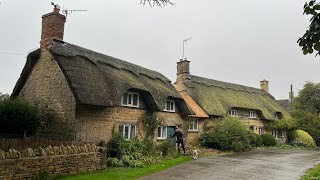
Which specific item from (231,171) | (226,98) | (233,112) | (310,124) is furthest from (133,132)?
(310,124)

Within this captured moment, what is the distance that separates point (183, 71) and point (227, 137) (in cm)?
865

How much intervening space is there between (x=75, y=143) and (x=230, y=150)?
47.5ft

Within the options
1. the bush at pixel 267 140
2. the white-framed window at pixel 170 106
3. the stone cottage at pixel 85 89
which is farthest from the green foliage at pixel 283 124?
the stone cottage at pixel 85 89

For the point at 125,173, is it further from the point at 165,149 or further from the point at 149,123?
the point at 149,123

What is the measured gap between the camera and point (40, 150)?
37.2 ft

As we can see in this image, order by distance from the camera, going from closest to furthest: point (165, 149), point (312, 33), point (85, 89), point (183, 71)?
point (312, 33)
point (85, 89)
point (165, 149)
point (183, 71)

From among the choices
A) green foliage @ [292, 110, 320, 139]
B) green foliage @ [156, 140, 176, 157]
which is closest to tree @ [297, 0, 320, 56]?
green foliage @ [156, 140, 176, 157]

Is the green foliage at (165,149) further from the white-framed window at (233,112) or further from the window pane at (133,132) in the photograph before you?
the white-framed window at (233,112)

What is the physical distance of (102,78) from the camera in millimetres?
17875

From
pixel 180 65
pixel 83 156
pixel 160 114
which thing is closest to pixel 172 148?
pixel 160 114

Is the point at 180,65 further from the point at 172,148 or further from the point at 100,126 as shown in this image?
the point at 100,126

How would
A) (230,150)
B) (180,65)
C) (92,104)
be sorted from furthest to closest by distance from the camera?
(180,65) < (230,150) < (92,104)

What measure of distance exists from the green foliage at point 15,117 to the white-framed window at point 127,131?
5638 millimetres

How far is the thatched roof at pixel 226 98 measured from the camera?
1125 inches
